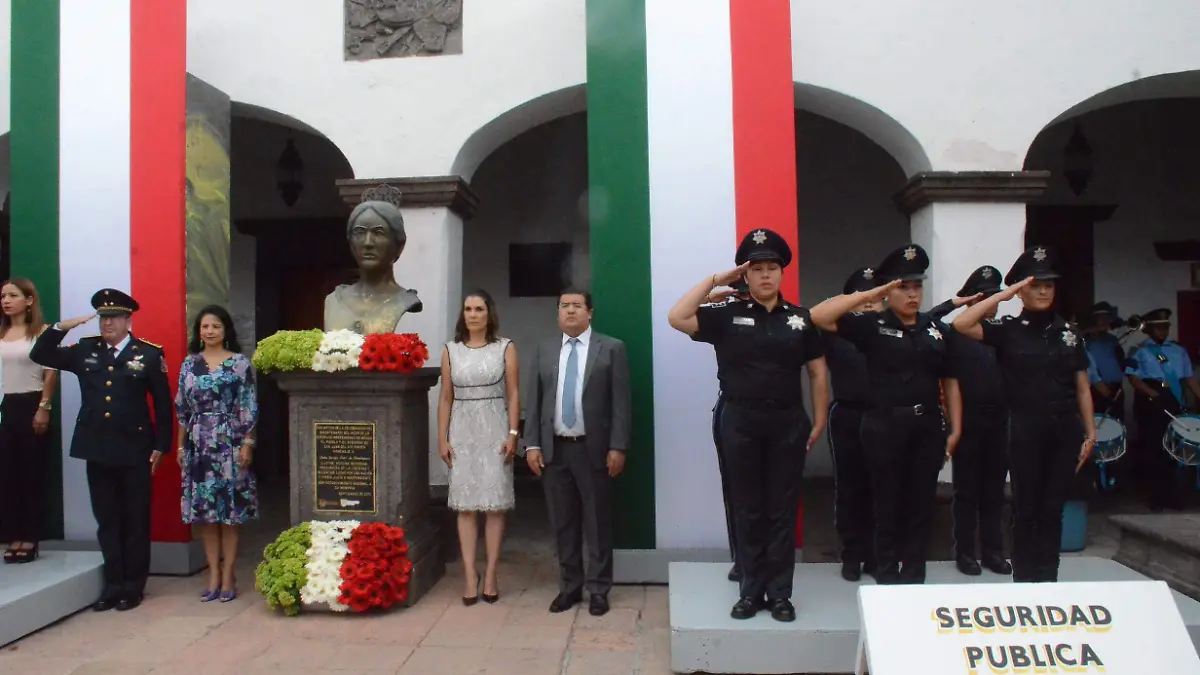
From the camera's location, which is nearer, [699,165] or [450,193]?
[699,165]

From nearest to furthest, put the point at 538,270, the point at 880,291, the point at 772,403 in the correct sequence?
the point at 880,291
the point at 772,403
the point at 538,270

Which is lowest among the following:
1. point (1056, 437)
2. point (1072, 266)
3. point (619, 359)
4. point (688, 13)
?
point (1056, 437)

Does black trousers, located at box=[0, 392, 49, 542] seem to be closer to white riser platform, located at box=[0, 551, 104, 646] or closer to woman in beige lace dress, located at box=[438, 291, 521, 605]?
white riser platform, located at box=[0, 551, 104, 646]

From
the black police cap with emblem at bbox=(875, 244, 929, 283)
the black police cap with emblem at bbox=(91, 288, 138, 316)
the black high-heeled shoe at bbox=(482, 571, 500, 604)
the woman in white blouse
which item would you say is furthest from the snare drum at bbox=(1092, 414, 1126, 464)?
the woman in white blouse

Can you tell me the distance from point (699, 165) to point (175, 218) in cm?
336

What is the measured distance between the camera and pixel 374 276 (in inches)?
183

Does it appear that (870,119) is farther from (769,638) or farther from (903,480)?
(769,638)

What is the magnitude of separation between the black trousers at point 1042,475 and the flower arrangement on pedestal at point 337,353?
3107 mm

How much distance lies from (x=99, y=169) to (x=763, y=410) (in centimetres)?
455

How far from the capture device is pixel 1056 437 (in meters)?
3.56

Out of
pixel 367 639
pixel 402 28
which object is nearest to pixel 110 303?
pixel 367 639

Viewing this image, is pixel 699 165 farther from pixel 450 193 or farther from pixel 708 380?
pixel 450 193

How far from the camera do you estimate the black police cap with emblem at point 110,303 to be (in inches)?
173

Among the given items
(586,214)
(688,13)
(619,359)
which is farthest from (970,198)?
(586,214)
